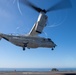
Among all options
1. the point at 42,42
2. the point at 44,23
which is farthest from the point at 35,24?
the point at 42,42

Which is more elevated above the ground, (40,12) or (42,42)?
(40,12)

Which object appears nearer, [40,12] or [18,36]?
[40,12]

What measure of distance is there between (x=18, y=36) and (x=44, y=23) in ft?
36.8

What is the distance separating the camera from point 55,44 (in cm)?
6556

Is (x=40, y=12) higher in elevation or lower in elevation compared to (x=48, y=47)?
higher

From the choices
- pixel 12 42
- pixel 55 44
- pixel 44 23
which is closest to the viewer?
pixel 44 23

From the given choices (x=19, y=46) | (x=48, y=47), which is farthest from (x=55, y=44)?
(x=19, y=46)

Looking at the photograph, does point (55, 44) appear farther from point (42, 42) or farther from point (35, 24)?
point (35, 24)

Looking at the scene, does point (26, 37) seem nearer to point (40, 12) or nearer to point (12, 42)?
point (12, 42)

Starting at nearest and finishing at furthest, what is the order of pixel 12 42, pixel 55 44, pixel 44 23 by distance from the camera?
pixel 44 23 → pixel 12 42 → pixel 55 44

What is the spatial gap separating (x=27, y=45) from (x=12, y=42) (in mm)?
5089

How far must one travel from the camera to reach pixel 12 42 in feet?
201

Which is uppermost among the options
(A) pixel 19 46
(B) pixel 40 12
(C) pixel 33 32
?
(B) pixel 40 12

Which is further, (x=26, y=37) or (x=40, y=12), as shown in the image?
(x=26, y=37)
